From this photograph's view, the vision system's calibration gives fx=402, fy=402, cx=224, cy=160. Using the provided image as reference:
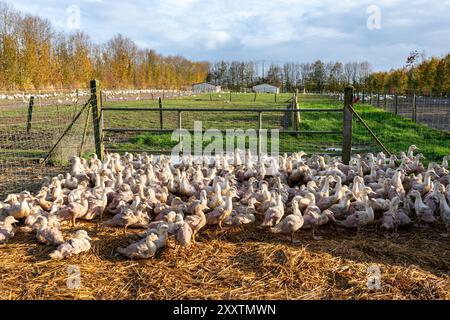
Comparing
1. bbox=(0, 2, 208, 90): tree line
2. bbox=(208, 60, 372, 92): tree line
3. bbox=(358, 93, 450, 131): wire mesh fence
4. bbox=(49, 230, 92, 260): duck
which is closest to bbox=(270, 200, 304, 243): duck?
bbox=(49, 230, 92, 260): duck

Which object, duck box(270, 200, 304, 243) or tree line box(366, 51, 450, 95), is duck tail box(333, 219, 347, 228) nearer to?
duck box(270, 200, 304, 243)

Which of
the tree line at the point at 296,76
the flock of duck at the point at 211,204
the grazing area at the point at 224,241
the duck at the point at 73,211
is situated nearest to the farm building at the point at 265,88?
the tree line at the point at 296,76

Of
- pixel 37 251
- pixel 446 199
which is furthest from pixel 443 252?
pixel 37 251

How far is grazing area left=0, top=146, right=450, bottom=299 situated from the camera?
4.04 m

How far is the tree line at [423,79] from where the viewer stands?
120ft

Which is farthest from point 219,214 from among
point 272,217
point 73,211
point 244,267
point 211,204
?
point 73,211

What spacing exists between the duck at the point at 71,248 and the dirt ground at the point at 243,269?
9cm

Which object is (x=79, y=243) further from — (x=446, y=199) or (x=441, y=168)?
(x=441, y=168)

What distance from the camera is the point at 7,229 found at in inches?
201

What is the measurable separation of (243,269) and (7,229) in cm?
306

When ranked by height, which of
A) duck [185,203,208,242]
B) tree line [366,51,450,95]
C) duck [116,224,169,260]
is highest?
tree line [366,51,450,95]

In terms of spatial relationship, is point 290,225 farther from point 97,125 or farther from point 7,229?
point 97,125

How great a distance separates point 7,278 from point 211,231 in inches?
96.6

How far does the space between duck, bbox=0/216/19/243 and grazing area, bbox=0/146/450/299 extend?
14 millimetres
